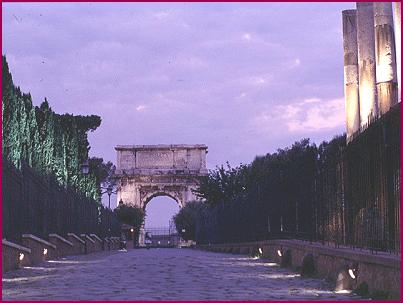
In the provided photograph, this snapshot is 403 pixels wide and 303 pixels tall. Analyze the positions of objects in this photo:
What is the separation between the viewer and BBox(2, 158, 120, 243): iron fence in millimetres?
14712

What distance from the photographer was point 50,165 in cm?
3331

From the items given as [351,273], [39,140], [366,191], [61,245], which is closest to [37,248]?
[61,245]

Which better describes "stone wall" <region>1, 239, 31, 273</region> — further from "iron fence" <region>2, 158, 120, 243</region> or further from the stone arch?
the stone arch

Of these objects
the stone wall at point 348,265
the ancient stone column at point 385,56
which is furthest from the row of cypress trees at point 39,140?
the ancient stone column at point 385,56

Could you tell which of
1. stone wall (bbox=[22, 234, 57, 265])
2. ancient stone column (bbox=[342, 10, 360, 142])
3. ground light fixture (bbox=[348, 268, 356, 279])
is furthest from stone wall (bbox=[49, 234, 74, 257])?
ground light fixture (bbox=[348, 268, 356, 279])

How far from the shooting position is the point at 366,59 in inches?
780

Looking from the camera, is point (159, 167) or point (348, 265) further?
point (159, 167)

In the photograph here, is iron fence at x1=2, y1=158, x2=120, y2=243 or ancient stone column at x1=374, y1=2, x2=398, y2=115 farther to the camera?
ancient stone column at x1=374, y1=2, x2=398, y2=115

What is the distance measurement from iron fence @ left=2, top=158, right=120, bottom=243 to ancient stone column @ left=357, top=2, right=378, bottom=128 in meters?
7.97

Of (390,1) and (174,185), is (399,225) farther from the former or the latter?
(174,185)

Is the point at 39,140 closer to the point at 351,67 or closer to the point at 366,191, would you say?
the point at 351,67

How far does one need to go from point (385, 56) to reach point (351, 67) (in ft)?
13.5

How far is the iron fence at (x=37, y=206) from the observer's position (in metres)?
14.7

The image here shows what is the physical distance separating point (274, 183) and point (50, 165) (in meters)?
17.3
